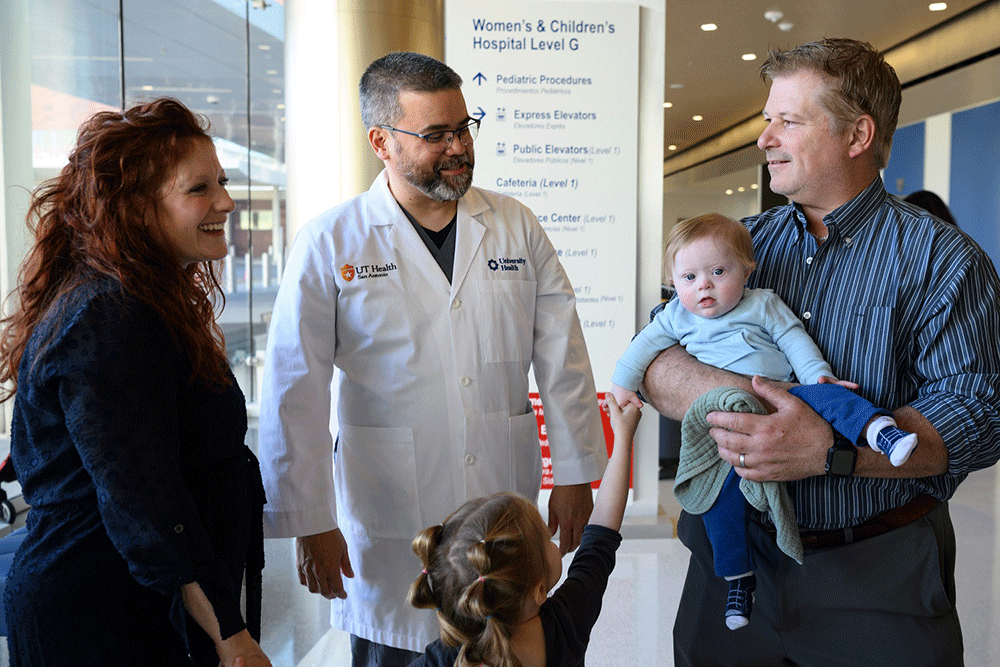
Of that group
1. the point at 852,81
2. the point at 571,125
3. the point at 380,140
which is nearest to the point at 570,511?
the point at 380,140

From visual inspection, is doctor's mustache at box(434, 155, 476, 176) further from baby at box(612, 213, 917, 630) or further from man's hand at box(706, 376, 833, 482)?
man's hand at box(706, 376, 833, 482)

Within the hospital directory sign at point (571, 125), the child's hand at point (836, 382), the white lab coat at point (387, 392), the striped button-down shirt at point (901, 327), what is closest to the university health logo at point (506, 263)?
the white lab coat at point (387, 392)

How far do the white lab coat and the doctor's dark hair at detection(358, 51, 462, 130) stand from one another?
0.58 ft

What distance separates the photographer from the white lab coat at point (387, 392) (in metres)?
1.83

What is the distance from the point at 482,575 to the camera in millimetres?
1219

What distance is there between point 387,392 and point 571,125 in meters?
2.70

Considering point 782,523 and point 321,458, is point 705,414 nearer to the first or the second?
point 782,523

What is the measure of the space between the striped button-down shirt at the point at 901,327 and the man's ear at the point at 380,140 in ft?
3.20

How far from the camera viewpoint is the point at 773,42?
8.89 metres

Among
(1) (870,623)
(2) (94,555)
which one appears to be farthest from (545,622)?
(2) (94,555)

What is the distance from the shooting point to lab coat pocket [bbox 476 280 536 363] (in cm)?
192

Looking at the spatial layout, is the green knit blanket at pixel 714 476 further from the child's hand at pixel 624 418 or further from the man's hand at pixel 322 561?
the man's hand at pixel 322 561

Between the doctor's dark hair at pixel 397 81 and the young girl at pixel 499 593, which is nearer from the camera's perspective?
the young girl at pixel 499 593

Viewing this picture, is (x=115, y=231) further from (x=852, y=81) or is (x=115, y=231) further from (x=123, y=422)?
(x=852, y=81)
